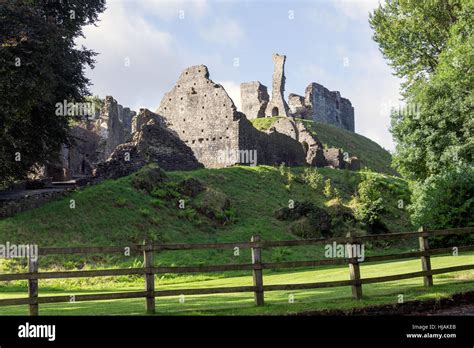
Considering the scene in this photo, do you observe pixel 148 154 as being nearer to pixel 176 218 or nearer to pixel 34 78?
pixel 176 218

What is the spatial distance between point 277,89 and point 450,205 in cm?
4872

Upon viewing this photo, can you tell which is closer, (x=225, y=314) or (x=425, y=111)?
(x=225, y=314)

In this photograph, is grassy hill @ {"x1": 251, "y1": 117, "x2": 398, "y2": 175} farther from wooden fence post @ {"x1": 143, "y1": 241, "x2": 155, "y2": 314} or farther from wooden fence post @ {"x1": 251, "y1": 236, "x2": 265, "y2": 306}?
wooden fence post @ {"x1": 143, "y1": 241, "x2": 155, "y2": 314}

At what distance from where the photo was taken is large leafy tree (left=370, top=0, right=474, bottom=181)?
95.0 ft

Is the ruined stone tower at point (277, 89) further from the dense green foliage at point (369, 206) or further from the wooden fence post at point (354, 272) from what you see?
the wooden fence post at point (354, 272)

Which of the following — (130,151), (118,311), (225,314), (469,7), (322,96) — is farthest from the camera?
(322,96)

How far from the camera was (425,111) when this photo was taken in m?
29.9

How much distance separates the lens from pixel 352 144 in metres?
77.6

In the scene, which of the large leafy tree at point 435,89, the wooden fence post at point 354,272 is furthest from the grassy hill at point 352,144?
the wooden fence post at point 354,272

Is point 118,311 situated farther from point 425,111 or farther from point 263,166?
point 263,166

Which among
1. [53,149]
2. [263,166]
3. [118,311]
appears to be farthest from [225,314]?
[263,166]

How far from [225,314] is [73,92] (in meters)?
22.0
